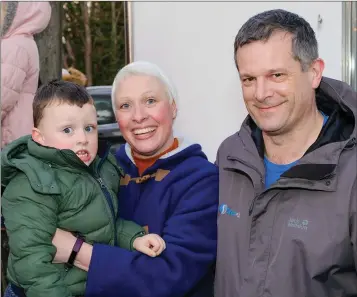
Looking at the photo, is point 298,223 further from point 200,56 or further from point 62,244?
point 200,56

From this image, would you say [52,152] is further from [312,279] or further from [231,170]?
[312,279]

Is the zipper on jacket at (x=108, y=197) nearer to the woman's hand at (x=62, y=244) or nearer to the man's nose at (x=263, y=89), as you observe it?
the woman's hand at (x=62, y=244)

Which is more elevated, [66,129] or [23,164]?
[66,129]

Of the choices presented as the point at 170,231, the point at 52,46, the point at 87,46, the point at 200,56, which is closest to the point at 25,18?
the point at 52,46

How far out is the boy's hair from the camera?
1.76 m

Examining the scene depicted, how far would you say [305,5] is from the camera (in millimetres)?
2805

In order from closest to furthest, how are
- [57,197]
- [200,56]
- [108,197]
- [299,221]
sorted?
1. [299,221]
2. [57,197]
3. [108,197]
4. [200,56]

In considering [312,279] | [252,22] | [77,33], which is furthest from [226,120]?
[312,279]

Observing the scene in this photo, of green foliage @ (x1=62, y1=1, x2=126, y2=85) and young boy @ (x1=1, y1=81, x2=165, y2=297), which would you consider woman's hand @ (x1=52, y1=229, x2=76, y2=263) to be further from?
green foliage @ (x1=62, y1=1, x2=126, y2=85)

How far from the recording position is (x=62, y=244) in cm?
169

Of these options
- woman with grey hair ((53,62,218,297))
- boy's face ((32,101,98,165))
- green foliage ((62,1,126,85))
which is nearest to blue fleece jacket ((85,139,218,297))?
woman with grey hair ((53,62,218,297))

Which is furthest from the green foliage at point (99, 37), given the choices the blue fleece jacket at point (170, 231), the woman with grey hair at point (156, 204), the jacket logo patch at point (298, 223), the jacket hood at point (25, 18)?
the jacket logo patch at point (298, 223)

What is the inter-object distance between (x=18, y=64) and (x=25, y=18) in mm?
251

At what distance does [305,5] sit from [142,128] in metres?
1.34
